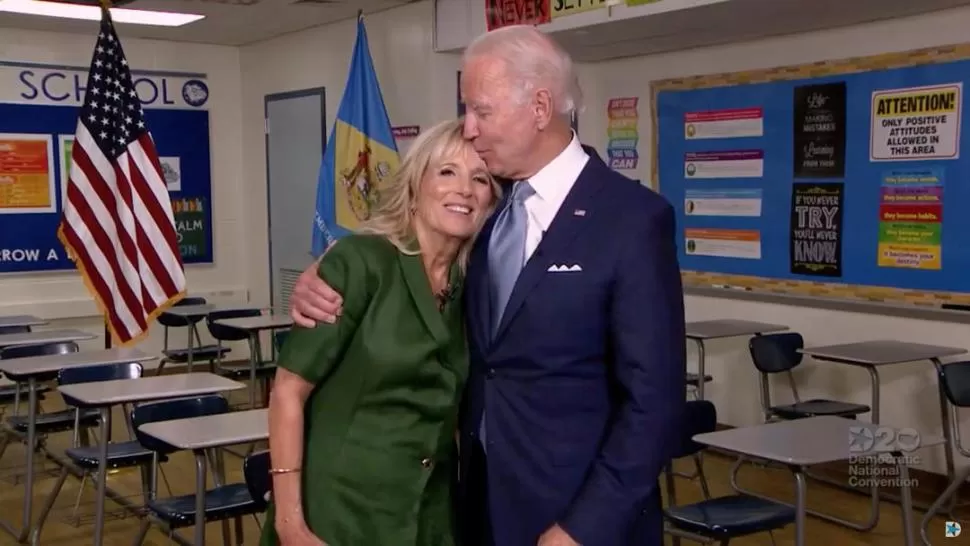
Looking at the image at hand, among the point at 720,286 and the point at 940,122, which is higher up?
the point at 940,122

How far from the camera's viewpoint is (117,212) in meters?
5.46

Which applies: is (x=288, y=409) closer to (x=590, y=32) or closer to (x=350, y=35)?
(x=590, y=32)

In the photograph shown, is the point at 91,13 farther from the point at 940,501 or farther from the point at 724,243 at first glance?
the point at 940,501

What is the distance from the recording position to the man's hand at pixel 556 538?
157 centimetres

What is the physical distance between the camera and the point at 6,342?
5.51 m

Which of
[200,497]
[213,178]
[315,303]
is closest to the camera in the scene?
[315,303]

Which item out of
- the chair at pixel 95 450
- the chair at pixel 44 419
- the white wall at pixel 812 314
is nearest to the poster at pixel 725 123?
the white wall at pixel 812 314

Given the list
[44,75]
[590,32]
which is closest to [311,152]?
[44,75]

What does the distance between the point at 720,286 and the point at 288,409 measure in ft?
15.6

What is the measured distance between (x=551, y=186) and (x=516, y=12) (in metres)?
4.50

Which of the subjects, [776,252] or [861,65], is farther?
[776,252]

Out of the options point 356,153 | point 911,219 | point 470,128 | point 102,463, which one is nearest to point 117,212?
point 356,153

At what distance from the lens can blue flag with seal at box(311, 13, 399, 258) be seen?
21.2 feet

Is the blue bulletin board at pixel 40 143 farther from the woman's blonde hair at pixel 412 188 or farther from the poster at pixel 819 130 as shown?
the woman's blonde hair at pixel 412 188
